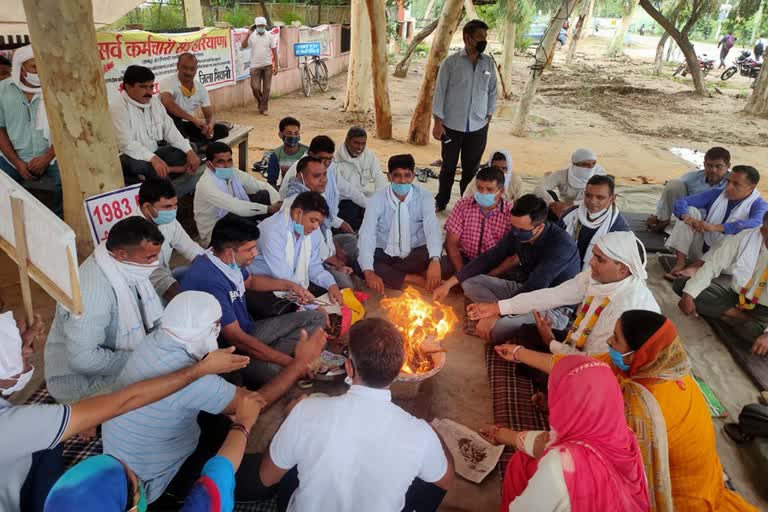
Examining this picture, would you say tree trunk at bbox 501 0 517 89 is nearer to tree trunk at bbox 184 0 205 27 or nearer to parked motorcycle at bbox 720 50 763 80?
tree trunk at bbox 184 0 205 27

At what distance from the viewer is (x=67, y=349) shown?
9.81ft

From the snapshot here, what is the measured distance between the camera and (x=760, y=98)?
15.8m

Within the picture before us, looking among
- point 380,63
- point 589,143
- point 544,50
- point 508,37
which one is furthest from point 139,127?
point 508,37

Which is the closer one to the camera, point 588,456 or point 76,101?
point 588,456

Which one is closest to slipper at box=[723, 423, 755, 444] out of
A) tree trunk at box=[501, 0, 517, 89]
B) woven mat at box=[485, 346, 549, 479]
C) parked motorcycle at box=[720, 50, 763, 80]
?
woven mat at box=[485, 346, 549, 479]

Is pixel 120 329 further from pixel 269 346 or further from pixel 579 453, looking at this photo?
pixel 579 453

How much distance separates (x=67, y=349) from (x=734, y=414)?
4.78 m

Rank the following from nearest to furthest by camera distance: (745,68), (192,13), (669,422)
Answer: (669,422), (192,13), (745,68)

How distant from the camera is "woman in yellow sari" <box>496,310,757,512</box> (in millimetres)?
2404

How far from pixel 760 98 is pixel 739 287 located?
1515cm

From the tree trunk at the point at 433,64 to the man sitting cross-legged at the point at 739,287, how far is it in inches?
275

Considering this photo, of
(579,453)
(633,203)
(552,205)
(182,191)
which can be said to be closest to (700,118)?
(633,203)

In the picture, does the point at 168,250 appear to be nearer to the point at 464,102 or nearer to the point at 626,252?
the point at 626,252

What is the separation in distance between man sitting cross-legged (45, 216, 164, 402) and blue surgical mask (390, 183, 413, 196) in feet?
8.51
